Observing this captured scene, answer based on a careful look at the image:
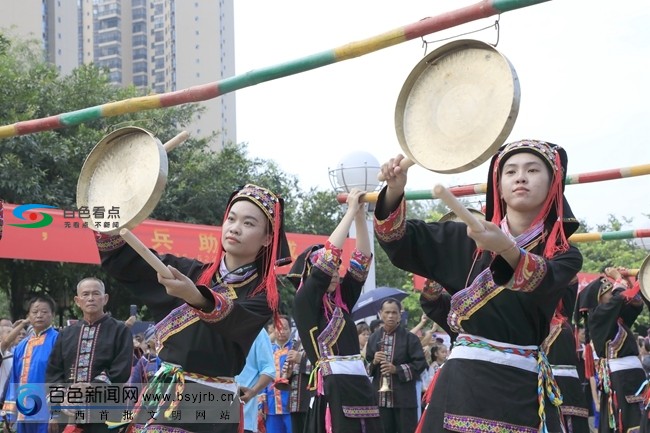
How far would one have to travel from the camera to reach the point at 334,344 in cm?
692

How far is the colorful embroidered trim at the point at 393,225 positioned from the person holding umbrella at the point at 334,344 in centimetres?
275

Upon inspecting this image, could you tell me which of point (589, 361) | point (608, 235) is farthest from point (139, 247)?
point (589, 361)

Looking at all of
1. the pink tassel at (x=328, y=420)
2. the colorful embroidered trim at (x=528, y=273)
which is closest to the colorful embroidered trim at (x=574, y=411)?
the pink tassel at (x=328, y=420)

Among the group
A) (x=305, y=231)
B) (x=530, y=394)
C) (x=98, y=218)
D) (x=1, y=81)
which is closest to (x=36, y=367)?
(x=98, y=218)

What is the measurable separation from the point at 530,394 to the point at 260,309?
1339 mm

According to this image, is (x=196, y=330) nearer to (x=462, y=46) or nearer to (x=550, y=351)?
(x=462, y=46)

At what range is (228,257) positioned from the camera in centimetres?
460

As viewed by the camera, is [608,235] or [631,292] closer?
[608,235]

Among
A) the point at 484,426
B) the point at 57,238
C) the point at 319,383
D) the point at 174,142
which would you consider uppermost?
the point at 174,142

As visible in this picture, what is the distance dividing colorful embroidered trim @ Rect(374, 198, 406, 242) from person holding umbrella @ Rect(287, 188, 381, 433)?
275 centimetres

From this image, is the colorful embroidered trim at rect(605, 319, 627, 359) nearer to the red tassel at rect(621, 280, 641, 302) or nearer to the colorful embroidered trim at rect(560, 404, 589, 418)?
the red tassel at rect(621, 280, 641, 302)

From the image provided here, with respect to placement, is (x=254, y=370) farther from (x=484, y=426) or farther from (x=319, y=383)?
(x=484, y=426)

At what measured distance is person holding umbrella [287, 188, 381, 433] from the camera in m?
6.75

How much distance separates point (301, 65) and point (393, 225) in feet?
3.47
